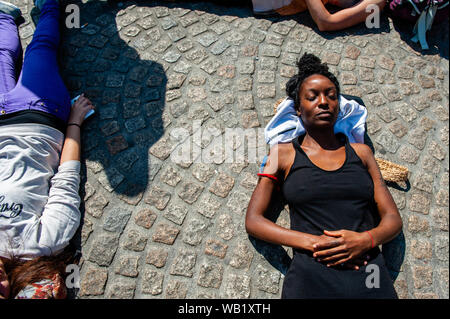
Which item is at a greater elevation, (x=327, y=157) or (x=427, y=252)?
(x=327, y=157)

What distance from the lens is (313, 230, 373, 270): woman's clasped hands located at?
2742mm

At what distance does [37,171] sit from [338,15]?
14.5 feet

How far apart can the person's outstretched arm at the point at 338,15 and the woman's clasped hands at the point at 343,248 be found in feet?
10.3

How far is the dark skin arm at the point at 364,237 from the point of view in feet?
9.01

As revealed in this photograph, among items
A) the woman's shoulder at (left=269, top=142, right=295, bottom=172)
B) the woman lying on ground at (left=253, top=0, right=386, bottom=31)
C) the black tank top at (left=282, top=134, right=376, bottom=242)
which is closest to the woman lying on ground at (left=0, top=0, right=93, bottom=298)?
the woman's shoulder at (left=269, top=142, right=295, bottom=172)

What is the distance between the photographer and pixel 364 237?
2801 millimetres

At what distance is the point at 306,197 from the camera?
9.94ft

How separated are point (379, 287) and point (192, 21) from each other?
415 cm

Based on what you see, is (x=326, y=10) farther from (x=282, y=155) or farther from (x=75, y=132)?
(x=75, y=132)

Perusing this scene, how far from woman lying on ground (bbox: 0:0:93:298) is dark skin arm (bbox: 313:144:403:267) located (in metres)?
2.51

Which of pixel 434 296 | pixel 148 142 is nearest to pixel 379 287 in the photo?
pixel 434 296

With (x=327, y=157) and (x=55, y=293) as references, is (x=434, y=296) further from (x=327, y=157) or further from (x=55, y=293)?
(x=55, y=293)

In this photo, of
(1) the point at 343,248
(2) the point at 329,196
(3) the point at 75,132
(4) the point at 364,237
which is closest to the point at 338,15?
(2) the point at 329,196

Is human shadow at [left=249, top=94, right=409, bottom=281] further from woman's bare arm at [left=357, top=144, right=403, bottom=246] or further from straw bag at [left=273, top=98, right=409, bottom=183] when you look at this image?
straw bag at [left=273, top=98, right=409, bottom=183]
